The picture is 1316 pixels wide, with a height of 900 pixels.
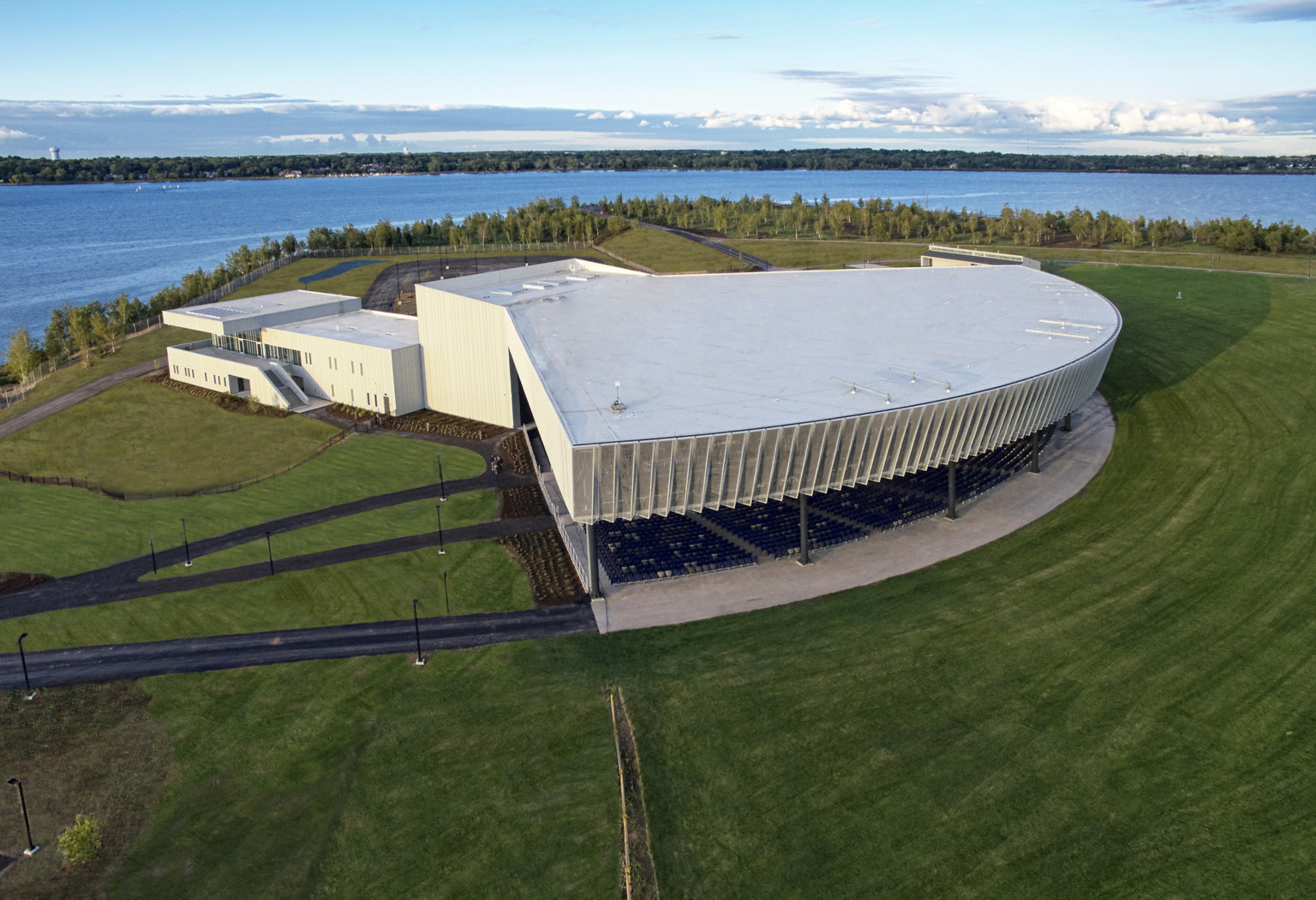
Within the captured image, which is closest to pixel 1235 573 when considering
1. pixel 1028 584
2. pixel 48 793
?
pixel 1028 584

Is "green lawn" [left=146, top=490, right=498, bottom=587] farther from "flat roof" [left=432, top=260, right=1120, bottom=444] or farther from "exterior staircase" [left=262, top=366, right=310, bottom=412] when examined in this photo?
"exterior staircase" [left=262, top=366, right=310, bottom=412]

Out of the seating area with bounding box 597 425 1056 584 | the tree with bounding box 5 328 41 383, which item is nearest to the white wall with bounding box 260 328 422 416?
the tree with bounding box 5 328 41 383

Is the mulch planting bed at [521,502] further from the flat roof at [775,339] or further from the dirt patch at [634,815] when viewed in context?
the dirt patch at [634,815]

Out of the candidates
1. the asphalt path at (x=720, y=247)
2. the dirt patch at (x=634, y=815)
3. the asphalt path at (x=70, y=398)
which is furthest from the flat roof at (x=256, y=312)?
the dirt patch at (x=634, y=815)

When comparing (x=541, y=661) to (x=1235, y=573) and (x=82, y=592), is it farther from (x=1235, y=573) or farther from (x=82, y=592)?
(x=1235, y=573)

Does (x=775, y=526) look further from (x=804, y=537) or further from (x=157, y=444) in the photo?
(x=157, y=444)

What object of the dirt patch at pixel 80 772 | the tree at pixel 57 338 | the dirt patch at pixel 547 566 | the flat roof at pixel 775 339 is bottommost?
the dirt patch at pixel 80 772
